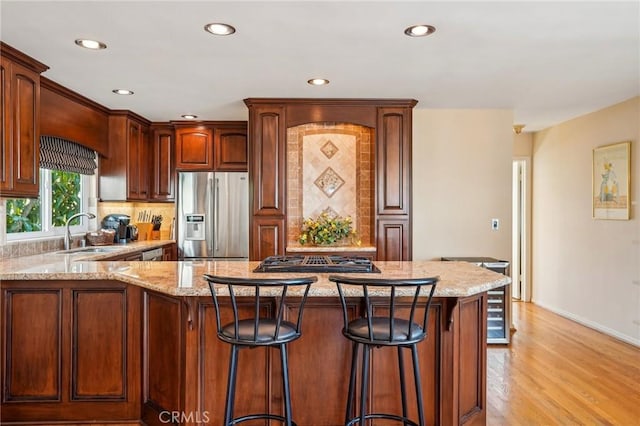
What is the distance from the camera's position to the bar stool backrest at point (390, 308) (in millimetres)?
1884

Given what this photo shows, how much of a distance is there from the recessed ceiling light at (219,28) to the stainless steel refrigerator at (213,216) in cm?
285

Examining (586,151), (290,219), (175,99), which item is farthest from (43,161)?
(586,151)

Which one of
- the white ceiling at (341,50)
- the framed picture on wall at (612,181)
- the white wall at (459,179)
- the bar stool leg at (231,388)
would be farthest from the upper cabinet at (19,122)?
the framed picture on wall at (612,181)

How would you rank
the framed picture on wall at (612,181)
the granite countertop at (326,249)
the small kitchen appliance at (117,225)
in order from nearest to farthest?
the granite countertop at (326,249), the framed picture on wall at (612,181), the small kitchen appliance at (117,225)

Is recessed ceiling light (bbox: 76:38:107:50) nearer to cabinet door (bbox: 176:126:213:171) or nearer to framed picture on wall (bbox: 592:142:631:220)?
cabinet door (bbox: 176:126:213:171)

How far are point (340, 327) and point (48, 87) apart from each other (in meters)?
3.17

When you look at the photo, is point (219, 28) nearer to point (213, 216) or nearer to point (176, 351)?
point (176, 351)

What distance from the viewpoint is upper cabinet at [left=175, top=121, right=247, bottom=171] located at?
5.49 metres

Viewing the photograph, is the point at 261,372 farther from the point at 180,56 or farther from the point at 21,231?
the point at 21,231

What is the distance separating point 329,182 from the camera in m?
4.75

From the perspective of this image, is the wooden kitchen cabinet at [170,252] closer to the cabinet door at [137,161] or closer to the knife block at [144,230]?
the knife block at [144,230]

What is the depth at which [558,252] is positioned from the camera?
561 cm

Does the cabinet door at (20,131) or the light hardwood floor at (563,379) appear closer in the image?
the light hardwood floor at (563,379)

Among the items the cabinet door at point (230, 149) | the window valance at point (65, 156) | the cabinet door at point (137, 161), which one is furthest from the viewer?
the cabinet door at point (230, 149)
